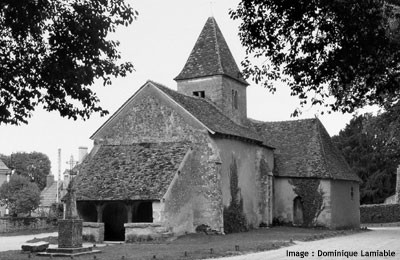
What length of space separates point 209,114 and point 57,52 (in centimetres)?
2116

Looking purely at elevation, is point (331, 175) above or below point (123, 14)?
below

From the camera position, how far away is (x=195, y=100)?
3697 cm

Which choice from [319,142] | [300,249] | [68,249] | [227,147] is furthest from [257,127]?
[68,249]

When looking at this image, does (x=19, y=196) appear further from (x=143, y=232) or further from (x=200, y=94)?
(x=143, y=232)

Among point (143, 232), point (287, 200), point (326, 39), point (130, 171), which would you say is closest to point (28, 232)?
point (130, 171)

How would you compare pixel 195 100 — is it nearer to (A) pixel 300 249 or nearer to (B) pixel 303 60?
(A) pixel 300 249

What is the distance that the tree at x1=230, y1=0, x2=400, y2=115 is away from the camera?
1146 cm

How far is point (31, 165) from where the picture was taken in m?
110

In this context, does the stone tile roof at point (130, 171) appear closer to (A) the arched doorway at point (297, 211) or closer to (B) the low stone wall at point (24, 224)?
(B) the low stone wall at point (24, 224)

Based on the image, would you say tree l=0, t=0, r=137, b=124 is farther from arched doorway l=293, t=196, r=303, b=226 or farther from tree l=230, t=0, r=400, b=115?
arched doorway l=293, t=196, r=303, b=226

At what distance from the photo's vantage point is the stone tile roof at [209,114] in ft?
109

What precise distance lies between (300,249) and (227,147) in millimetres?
12054

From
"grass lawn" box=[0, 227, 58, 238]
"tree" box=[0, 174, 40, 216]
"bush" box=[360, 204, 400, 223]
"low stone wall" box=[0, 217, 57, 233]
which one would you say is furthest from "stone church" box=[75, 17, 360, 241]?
"tree" box=[0, 174, 40, 216]

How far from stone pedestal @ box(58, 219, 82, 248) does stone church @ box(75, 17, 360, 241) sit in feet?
17.9
